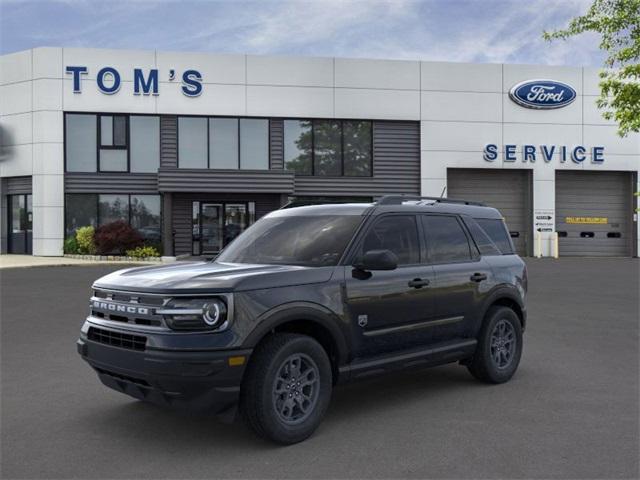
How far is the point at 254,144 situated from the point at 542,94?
1324 cm

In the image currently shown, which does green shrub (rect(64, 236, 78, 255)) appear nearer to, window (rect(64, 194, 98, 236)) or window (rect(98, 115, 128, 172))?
window (rect(64, 194, 98, 236))

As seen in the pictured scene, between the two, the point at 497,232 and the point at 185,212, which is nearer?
the point at 497,232

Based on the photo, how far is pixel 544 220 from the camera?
29078mm

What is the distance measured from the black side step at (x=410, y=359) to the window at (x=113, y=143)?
74.9 feet

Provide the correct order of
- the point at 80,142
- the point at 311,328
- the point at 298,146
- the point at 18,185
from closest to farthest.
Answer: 1. the point at 311,328
2. the point at 80,142
3. the point at 18,185
4. the point at 298,146

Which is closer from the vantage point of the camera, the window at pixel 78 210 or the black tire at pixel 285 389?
the black tire at pixel 285 389

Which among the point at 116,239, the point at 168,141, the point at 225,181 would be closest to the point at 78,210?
the point at 116,239

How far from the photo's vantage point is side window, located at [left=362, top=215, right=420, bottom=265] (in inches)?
212

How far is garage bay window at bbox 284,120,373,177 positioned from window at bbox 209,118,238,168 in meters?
2.18

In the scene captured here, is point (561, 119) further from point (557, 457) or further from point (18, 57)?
point (557, 457)

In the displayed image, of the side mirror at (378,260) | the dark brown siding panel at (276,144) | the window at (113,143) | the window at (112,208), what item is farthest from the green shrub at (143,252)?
the side mirror at (378,260)

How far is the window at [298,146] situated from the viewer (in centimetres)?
2739

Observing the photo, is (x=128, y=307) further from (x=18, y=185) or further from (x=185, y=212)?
(x=18, y=185)

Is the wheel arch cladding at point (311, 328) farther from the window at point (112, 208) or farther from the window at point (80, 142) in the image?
the window at point (80, 142)
